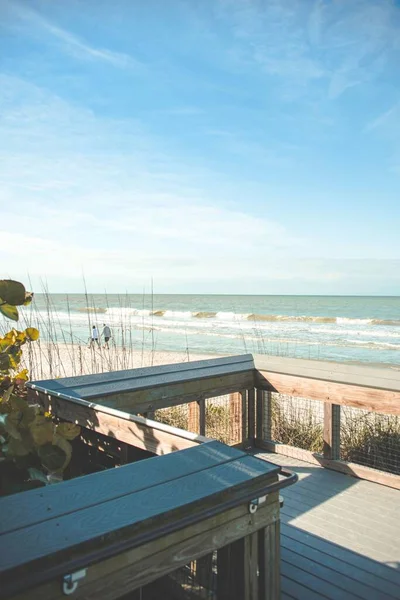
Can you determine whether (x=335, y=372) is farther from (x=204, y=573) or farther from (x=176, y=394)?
(x=204, y=573)

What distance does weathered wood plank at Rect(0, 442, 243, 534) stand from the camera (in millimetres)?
1186

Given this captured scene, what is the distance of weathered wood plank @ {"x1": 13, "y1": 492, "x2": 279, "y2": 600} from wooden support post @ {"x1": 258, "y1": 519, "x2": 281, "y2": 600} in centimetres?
6

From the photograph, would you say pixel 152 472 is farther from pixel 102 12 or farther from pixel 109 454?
pixel 102 12

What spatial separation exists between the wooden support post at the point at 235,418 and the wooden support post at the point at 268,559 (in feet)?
8.09

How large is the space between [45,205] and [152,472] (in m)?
7.44

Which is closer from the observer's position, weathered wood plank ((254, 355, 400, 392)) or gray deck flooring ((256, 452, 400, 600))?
gray deck flooring ((256, 452, 400, 600))

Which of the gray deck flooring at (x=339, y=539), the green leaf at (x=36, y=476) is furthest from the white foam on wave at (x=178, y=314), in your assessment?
the green leaf at (x=36, y=476)

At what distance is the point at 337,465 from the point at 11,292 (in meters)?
2.89

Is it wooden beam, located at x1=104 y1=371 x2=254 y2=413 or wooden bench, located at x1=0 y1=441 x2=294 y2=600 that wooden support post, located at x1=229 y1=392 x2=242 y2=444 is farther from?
wooden bench, located at x1=0 y1=441 x2=294 y2=600

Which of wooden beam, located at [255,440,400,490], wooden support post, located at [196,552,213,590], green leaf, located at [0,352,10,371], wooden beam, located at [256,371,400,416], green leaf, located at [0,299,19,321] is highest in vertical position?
green leaf, located at [0,299,19,321]

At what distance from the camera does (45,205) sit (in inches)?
318

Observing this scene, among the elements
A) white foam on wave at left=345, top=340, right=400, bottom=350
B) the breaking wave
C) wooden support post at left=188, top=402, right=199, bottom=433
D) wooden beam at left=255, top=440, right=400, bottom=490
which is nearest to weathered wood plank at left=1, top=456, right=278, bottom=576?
wooden beam at left=255, top=440, right=400, bottom=490

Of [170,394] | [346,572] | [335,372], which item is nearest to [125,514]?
[346,572]

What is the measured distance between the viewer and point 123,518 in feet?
3.85
